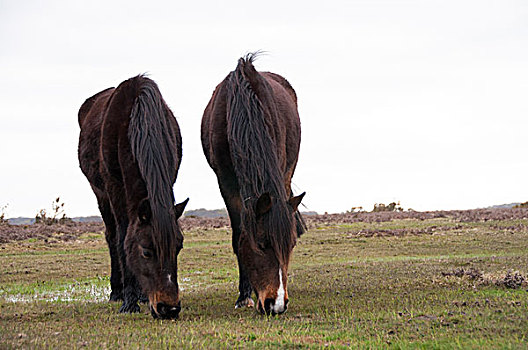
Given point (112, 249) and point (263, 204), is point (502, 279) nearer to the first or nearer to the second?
point (263, 204)

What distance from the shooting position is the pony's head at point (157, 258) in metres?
6.36

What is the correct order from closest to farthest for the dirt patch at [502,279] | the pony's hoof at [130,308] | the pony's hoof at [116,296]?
the pony's hoof at [130,308], the dirt patch at [502,279], the pony's hoof at [116,296]

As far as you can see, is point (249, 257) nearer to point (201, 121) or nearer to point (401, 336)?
point (401, 336)

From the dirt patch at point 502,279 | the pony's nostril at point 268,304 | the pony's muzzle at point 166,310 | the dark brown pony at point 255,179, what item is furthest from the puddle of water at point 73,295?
the dirt patch at point 502,279

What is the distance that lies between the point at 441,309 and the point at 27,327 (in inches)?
200

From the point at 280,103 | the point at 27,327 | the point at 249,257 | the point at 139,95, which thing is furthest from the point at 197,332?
the point at 280,103

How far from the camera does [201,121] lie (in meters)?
9.68

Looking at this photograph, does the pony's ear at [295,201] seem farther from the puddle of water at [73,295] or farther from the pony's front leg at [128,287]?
the puddle of water at [73,295]

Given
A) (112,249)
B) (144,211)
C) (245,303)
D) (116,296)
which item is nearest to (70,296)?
(116,296)

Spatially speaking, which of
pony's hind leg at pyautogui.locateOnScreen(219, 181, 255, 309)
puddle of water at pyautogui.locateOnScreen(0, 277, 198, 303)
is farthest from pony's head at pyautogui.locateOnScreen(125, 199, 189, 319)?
puddle of water at pyautogui.locateOnScreen(0, 277, 198, 303)

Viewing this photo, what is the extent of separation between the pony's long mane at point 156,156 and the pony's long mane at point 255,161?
0.88 m

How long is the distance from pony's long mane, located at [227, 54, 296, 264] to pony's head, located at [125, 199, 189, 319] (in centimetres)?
90

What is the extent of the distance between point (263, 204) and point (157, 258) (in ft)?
4.90

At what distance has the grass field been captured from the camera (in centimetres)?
519
